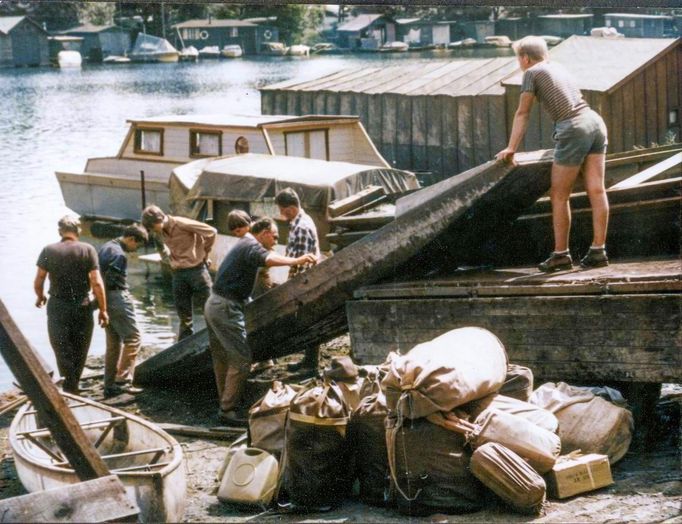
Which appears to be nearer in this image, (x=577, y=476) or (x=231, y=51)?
(x=577, y=476)

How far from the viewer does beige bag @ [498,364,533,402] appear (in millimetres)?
7566

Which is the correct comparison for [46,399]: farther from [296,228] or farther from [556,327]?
[296,228]

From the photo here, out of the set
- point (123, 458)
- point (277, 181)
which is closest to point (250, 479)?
point (123, 458)

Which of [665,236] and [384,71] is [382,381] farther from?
[384,71]

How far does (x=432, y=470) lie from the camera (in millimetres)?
6883

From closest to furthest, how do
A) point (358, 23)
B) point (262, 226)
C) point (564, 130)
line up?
point (564, 130) → point (262, 226) → point (358, 23)

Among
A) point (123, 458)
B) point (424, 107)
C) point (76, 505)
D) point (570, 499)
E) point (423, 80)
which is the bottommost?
point (123, 458)

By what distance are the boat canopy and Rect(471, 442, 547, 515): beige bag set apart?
10.3 meters

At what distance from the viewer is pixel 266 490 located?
7477 mm

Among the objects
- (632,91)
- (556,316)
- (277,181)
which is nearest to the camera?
(556,316)

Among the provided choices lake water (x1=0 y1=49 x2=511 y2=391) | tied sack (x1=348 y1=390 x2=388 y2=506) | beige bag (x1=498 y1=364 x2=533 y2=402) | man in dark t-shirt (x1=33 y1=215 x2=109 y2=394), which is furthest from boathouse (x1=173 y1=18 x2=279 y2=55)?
tied sack (x1=348 y1=390 x2=388 y2=506)

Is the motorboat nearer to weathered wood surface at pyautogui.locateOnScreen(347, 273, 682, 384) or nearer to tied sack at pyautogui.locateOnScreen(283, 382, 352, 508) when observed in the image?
weathered wood surface at pyautogui.locateOnScreen(347, 273, 682, 384)

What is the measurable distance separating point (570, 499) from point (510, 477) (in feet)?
1.86

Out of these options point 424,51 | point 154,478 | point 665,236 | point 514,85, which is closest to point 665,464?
point 665,236
